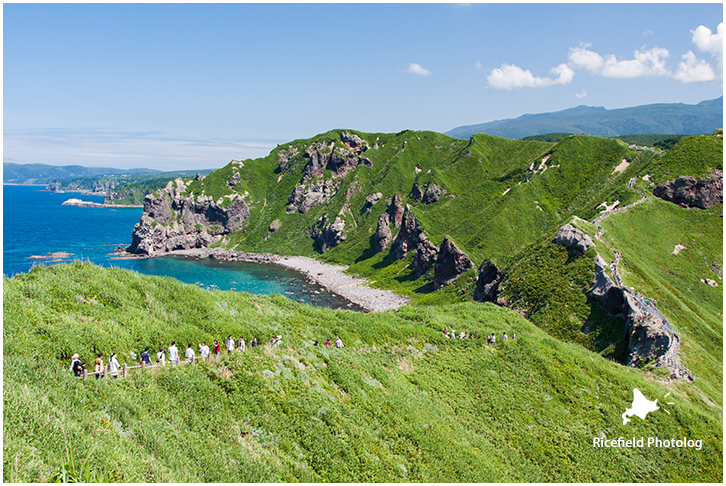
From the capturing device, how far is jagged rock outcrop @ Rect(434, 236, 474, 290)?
321 feet

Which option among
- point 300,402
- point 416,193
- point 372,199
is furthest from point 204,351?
point 372,199

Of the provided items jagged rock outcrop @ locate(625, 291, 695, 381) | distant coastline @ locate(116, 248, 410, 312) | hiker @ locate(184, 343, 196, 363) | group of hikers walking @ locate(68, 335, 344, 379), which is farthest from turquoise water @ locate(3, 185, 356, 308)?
hiker @ locate(184, 343, 196, 363)

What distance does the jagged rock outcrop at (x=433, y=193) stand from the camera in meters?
152

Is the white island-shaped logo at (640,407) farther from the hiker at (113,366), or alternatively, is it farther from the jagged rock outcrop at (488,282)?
the jagged rock outcrop at (488,282)

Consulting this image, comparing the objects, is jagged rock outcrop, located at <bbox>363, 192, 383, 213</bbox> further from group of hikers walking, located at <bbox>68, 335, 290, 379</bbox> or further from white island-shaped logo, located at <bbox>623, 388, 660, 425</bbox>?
group of hikers walking, located at <bbox>68, 335, 290, 379</bbox>

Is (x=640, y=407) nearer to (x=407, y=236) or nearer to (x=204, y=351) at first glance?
(x=204, y=351)

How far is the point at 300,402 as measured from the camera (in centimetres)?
1898

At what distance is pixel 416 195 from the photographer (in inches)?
6427

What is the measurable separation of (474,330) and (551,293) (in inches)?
961


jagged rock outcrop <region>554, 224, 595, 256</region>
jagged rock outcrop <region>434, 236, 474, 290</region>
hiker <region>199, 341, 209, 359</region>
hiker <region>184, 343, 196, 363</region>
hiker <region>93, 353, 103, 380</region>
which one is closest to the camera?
hiker <region>93, 353, 103, 380</region>

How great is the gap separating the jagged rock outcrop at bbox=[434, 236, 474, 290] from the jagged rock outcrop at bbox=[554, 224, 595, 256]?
3678 centimetres

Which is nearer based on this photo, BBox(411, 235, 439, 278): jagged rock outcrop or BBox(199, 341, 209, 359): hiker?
BBox(199, 341, 209, 359): hiker

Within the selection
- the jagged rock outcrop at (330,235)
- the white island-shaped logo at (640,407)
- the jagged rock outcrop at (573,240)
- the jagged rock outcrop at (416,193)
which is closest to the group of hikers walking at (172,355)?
the white island-shaped logo at (640,407)

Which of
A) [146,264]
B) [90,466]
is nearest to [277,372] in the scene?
[90,466]
